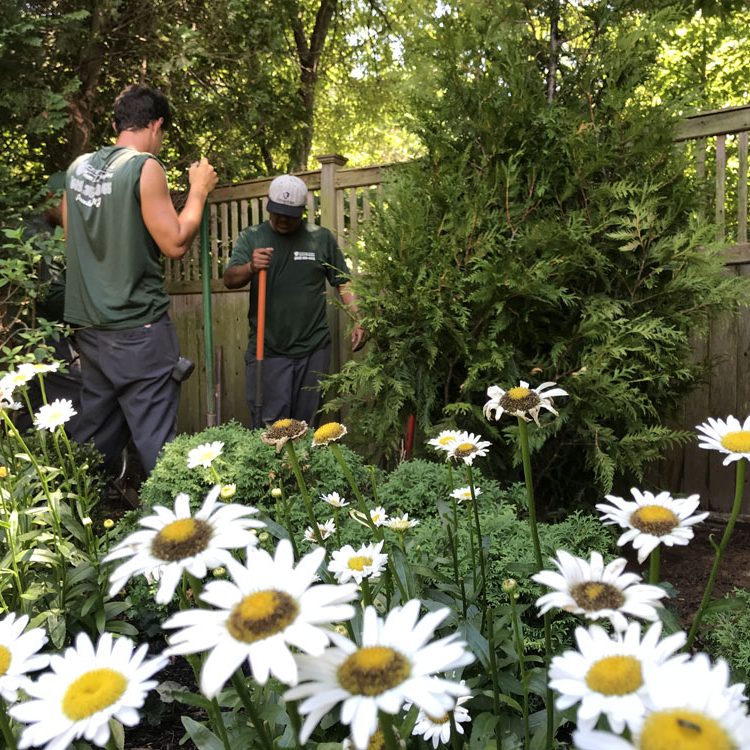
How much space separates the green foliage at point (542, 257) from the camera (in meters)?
2.93

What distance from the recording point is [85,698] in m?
0.68

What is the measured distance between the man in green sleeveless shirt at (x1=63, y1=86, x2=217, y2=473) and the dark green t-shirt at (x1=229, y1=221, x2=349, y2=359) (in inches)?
49.6

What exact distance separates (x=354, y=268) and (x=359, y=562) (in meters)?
3.97

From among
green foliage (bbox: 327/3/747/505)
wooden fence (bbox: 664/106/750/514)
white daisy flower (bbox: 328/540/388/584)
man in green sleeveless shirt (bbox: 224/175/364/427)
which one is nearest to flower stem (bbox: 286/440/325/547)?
white daisy flower (bbox: 328/540/388/584)

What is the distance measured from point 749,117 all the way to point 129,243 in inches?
131

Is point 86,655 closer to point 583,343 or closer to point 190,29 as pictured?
point 583,343

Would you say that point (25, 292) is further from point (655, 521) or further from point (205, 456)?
point (655, 521)

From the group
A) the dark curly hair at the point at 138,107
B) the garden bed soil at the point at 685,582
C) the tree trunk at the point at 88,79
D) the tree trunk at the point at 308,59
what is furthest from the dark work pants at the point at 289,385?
the tree trunk at the point at 308,59

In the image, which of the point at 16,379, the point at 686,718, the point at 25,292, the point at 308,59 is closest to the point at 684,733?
the point at 686,718

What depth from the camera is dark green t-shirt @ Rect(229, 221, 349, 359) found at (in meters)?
4.52

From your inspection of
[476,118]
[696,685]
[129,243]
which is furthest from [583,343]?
[696,685]

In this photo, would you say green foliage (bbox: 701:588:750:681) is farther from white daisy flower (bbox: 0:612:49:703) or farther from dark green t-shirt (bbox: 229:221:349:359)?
dark green t-shirt (bbox: 229:221:349:359)

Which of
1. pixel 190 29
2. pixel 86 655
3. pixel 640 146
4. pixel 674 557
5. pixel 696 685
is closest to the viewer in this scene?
pixel 696 685

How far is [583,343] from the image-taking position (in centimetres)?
303
